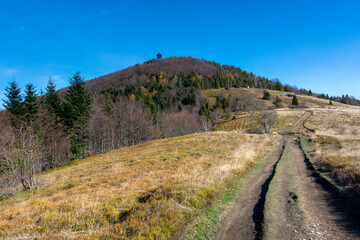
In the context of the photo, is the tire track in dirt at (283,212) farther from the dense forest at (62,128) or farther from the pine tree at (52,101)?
the pine tree at (52,101)

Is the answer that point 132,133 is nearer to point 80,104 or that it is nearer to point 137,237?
point 80,104

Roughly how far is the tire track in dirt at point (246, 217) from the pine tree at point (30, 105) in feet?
119

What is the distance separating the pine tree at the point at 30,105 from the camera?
2872 cm

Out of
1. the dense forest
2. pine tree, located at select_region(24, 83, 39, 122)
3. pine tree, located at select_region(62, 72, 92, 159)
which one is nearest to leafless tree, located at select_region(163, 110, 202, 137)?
the dense forest

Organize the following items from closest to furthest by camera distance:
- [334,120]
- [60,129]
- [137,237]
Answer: [137,237] < [60,129] < [334,120]

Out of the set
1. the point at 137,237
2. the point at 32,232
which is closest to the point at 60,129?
the point at 32,232

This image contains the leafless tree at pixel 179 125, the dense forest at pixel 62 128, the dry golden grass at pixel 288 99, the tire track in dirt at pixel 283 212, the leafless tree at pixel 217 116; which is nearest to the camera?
the tire track in dirt at pixel 283 212

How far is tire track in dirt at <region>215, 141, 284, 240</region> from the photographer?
481 cm

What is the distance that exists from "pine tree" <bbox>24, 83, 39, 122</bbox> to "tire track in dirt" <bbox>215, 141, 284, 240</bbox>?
119 ft

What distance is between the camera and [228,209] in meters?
6.34

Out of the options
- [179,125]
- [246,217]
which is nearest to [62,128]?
[246,217]

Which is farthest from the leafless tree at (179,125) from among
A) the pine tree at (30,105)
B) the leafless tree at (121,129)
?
the pine tree at (30,105)

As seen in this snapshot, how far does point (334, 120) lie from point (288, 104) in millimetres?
51063

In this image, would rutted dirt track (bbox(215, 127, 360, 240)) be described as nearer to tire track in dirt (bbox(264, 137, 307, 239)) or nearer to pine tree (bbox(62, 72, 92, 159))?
tire track in dirt (bbox(264, 137, 307, 239))
